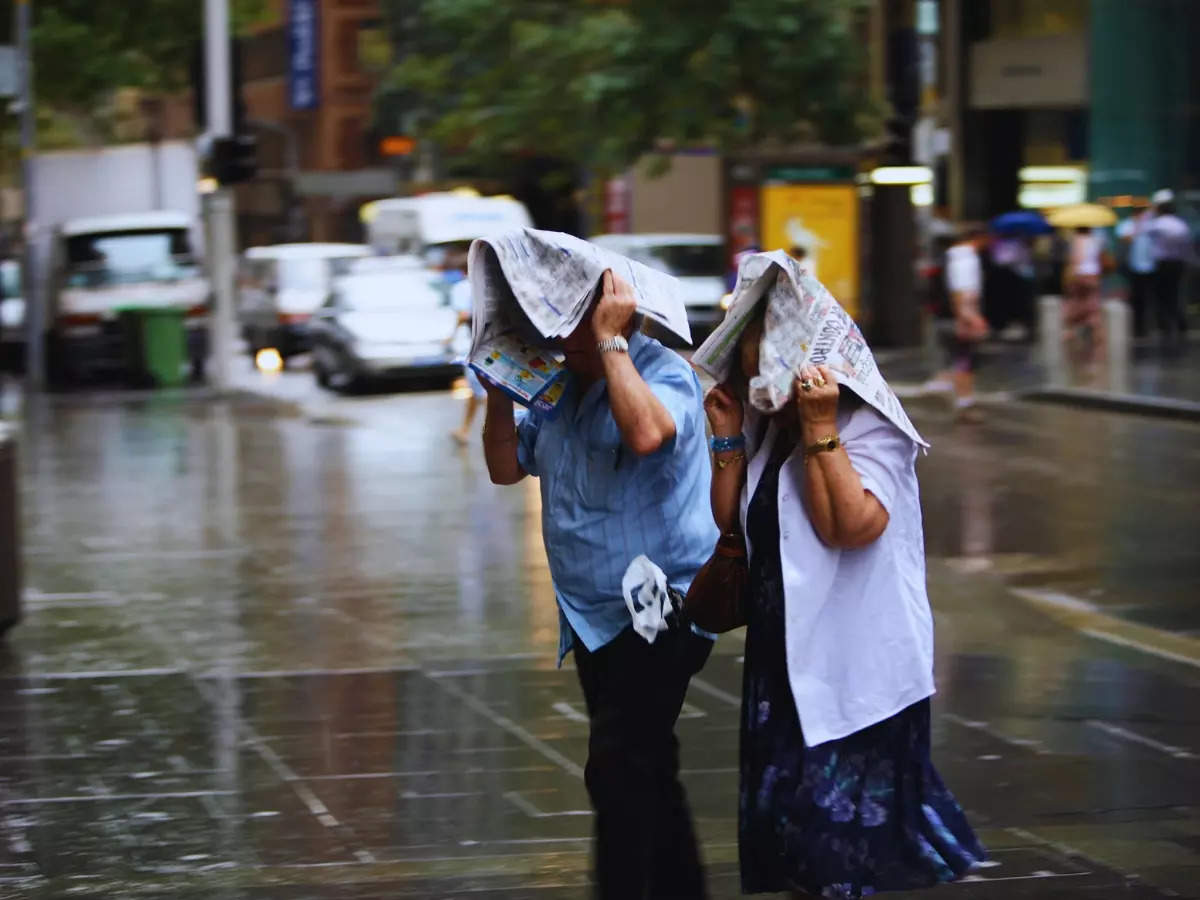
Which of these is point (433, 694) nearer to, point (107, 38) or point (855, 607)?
point (855, 607)

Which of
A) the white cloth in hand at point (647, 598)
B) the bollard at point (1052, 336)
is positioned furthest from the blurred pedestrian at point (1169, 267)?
the white cloth in hand at point (647, 598)

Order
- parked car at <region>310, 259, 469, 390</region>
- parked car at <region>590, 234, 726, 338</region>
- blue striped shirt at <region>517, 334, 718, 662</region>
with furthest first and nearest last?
parked car at <region>590, 234, 726, 338</region> → parked car at <region>310, 259, 469, 390</region> → blue striped shirt at <region>517, 334, 718, 662</region>

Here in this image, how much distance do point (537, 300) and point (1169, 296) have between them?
75.2 ft

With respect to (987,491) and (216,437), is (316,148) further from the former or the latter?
(987,491)

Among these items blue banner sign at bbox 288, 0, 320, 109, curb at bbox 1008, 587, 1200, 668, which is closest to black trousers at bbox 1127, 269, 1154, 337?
curb at bbox 1008, 587, 1200, 668

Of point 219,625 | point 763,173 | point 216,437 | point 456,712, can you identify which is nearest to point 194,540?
point 219,625

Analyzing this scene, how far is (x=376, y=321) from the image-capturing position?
24.8 m

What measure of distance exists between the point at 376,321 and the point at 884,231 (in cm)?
947

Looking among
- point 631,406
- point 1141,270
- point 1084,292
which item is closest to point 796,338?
point 631,406

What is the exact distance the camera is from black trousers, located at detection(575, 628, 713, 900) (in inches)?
174

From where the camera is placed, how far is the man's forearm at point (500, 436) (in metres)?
4.75

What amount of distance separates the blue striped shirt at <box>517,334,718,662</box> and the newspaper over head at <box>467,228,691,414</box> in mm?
92

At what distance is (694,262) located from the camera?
31.7m

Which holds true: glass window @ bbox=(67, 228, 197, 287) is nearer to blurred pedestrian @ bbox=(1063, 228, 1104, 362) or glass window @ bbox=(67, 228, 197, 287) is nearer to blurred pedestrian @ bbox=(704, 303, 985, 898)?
blurred pedestrian @ bbox=(1063, 228, 1104, 362)
